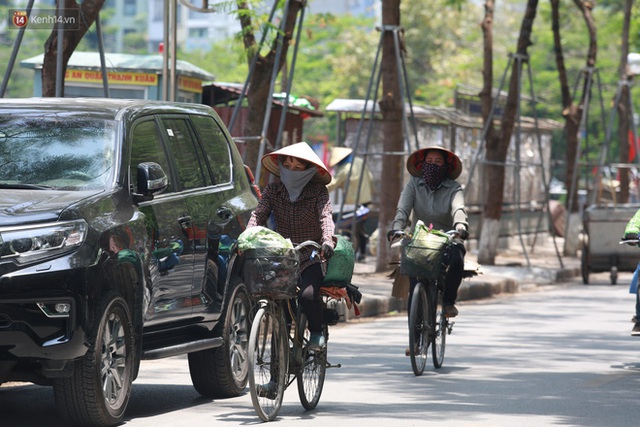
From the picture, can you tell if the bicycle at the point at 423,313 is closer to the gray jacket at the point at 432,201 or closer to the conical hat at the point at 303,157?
the gray jacket at the point at 432,201

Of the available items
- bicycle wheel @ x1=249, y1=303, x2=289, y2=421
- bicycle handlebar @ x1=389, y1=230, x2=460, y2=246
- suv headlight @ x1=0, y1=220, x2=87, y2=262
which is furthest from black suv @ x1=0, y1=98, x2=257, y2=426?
bicycle handlebar @ x1=389, y1=230, x2=460, y2=246

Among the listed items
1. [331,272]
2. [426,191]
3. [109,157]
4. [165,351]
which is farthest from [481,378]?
[109,157]

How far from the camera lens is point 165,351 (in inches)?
346

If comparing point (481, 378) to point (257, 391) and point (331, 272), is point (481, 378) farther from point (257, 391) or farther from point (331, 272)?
point (257, 391)

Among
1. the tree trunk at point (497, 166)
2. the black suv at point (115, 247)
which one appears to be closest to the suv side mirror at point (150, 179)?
the black suv at point (115, 247)

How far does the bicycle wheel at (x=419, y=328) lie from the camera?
1101 centimetres

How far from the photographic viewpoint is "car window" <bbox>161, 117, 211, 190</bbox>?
9.44 meters

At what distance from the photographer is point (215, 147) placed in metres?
10.3

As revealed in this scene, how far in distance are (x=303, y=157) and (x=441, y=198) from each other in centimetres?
326

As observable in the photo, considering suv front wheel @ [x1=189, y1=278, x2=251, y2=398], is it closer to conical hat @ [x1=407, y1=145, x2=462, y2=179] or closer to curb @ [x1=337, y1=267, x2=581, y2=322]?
conical hat @ [x1=407, y1=145, x2=462, y2=179]

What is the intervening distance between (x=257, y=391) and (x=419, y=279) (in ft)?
11.1

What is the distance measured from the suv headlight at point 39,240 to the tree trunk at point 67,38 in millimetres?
6814

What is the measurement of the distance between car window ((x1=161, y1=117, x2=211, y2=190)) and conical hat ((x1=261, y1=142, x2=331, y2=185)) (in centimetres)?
57

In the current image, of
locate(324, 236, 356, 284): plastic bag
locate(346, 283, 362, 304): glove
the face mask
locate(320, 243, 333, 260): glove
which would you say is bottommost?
locate(346, 283, 362, 304): glove
